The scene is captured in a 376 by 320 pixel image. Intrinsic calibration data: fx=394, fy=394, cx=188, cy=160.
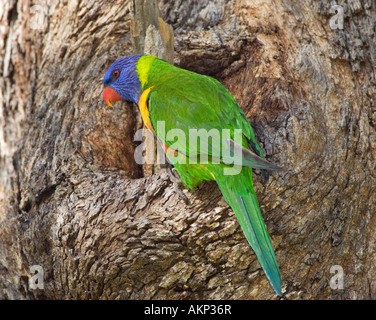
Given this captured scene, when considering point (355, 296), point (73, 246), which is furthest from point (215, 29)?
point (355, 296)

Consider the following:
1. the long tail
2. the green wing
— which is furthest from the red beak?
the long tail

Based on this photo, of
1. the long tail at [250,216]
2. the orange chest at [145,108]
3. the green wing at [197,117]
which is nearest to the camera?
the long tail at [250,216]

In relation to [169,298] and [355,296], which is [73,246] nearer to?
[169,298]

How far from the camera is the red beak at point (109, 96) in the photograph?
278cm

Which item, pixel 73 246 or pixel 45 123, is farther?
pixel 45 123

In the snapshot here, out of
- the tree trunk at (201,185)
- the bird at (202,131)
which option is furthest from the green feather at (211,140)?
the tree trunk at (201,185)

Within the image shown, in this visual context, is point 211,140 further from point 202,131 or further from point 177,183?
point 177,183

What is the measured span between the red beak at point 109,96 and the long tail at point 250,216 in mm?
1095

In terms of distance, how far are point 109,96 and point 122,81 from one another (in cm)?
15

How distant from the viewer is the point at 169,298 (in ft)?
7.68

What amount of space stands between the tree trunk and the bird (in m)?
0.18

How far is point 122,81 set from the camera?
109 inches

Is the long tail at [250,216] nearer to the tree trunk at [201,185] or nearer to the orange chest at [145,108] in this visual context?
the tree trunk at [201,185]

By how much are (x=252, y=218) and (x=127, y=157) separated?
1255mm
